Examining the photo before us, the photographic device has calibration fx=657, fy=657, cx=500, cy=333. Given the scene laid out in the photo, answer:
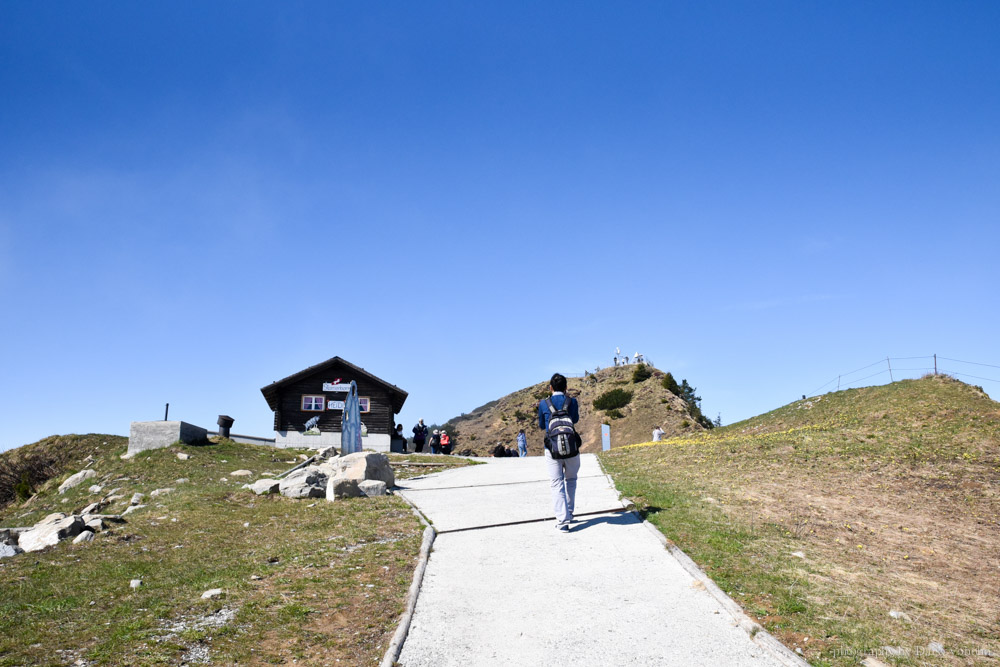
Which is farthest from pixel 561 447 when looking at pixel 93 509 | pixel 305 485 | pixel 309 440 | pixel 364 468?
pixel 309 440

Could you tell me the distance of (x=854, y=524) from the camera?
1050 centimetres

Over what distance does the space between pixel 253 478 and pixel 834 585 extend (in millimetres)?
15681

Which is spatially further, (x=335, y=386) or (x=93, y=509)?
(x=335, y=386)

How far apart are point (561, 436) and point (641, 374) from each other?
6488 cm

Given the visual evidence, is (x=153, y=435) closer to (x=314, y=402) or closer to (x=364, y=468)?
(x=364, y=468)

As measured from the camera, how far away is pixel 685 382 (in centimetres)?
7806

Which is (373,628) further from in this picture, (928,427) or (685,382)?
(685,382)

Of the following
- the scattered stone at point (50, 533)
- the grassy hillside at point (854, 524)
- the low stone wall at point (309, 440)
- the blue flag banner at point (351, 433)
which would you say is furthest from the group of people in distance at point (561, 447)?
the low stone wall at point (309, 440)

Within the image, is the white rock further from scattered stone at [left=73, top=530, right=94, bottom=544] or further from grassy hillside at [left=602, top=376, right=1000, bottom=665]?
grassy hillside at [left=602, top=376, right=1000, bottom=665]

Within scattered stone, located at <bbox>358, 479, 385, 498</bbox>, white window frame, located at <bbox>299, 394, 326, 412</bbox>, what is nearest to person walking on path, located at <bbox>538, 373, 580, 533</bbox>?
scattered stone, located at <bbox>358, 479, 385, 498</bbox>

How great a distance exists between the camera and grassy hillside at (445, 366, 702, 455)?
59500 millimetres

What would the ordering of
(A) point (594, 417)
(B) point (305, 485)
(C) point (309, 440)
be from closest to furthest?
(B) point (305, 485) → (C) point (309, 440) → (A) point (594, 417)

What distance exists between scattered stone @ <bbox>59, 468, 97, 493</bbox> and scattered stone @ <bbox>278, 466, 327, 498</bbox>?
10.8 meters

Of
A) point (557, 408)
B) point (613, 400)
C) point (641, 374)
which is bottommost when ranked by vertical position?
point (557, 408)
